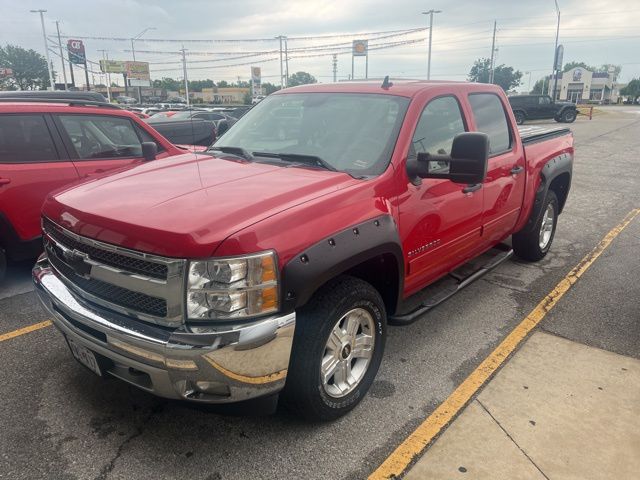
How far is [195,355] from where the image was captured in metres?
2.17

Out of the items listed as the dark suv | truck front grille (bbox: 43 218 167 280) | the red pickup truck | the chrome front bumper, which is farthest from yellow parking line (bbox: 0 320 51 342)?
the dark suv

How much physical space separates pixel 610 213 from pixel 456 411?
6.47 m

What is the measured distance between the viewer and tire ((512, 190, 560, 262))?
5298mm

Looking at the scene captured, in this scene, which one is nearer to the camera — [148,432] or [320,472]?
[320,472]

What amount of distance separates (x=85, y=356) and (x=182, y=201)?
38.4 inches

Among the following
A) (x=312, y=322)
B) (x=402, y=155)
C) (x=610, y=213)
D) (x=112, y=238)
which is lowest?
(x=610, y=213)

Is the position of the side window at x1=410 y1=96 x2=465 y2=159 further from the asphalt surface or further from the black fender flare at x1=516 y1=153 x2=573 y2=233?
the black fender flare at x1=516 y1=153 x2=573 y2=233

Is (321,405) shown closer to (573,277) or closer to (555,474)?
(555,474)

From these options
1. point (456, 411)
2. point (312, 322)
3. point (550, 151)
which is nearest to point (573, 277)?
point (550, 151)

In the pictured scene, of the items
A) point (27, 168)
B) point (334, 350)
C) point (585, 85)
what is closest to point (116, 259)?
point (334, 350)

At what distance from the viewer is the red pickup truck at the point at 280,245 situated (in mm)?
2229

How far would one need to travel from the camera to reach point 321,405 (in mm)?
2688

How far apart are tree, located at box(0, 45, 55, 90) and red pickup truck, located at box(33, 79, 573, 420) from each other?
8519 cm

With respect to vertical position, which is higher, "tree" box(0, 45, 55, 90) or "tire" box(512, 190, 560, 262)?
"tree" box(0, 45, 55, 90)
